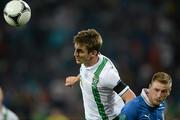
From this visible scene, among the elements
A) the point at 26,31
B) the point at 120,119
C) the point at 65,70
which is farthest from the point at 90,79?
the point at 26,31

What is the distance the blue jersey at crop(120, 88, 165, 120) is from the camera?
6.73 meters

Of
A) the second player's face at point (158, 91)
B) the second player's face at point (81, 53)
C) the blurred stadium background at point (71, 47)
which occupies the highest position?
the second player's face at point (81, 53)

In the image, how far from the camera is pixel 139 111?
22.2ft

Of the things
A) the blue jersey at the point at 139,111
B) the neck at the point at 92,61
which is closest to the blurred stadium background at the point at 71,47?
the neck at the point at 92,61

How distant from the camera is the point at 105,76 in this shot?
7121 mm

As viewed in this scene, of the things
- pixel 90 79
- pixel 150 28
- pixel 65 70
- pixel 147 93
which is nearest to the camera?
pixel 147 93

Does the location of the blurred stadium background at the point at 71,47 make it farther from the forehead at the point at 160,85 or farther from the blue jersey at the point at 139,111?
the forehead at the point at 160,85

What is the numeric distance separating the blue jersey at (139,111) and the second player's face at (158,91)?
0.37 ft

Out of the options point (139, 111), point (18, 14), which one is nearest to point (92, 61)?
point (139, 111)

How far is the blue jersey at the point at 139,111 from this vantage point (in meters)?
6.73

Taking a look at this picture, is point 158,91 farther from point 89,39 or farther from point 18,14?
point 18,14

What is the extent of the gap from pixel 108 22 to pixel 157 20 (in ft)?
3.72

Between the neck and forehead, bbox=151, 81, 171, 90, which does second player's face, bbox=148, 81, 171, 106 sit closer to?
forehead, bbox=151, 81, 171, 90

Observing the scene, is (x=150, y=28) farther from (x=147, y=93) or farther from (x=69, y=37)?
(x=147, y=93)
